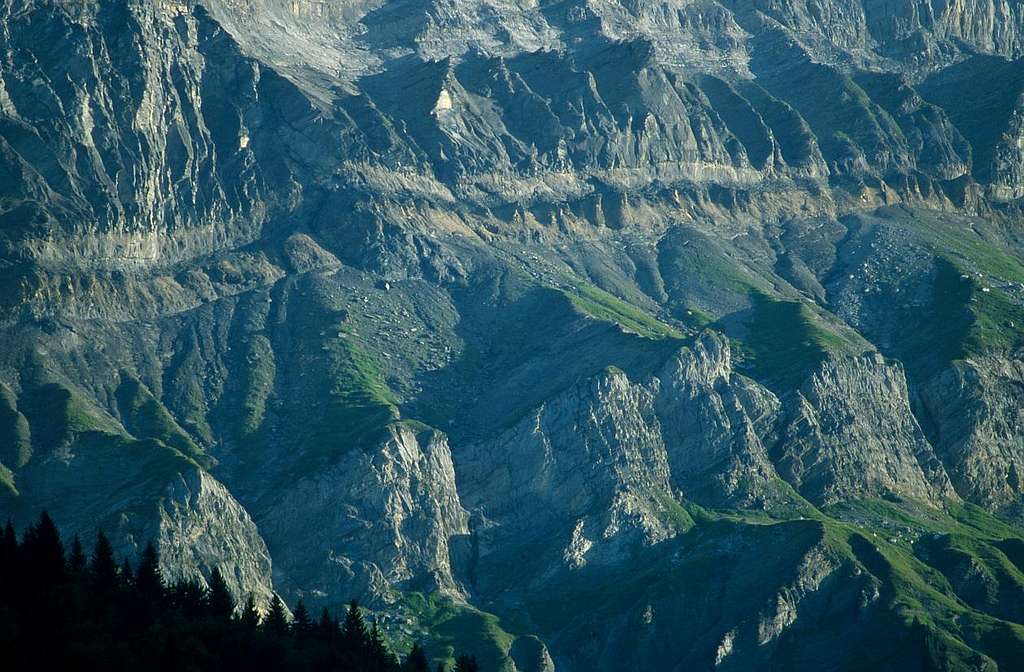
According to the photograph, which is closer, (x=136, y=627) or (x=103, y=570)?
(x=136, y=627)

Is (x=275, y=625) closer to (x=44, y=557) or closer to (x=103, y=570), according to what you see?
(x=103, y=570)

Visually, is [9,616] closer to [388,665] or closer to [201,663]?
[201,663]

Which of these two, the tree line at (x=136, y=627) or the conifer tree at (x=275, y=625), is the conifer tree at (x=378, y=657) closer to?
the tree line at (x=136, y=627)

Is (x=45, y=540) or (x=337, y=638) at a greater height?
(x=45, y=540)

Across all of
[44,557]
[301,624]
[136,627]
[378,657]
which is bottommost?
[378,657]

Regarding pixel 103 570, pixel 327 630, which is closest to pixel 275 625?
pixel 327 630

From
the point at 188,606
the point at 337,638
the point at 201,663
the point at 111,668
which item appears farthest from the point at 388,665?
the point at 111,668

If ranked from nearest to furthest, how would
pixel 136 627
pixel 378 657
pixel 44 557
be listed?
pixel 136 627 < pixel 44 557 < pixel 378 657

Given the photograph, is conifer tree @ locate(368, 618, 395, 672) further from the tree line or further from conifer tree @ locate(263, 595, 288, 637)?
conifer tree @ locate(263, 595, 288, 637)
